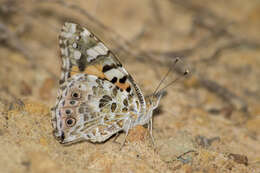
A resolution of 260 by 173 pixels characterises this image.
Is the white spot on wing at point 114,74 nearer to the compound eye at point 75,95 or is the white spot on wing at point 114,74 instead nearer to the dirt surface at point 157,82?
the compound eye at point 75,95

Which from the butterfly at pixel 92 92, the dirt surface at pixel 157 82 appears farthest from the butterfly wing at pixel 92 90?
the dirt surface at pixel 157 82

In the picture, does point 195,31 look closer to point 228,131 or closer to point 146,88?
point 146,88

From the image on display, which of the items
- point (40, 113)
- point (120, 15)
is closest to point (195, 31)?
point (120, 15)

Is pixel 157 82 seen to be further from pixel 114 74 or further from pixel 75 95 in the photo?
pixel 75 95

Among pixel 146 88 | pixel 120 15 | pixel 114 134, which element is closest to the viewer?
pixel 114 134

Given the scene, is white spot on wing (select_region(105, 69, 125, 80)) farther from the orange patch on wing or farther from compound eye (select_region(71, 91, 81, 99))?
compound eye (select_region(71, 91, 81, 99))

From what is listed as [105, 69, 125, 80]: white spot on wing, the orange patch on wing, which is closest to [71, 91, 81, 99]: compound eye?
the orange patch on wing

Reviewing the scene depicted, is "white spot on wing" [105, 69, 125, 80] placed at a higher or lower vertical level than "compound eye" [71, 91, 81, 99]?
higher
